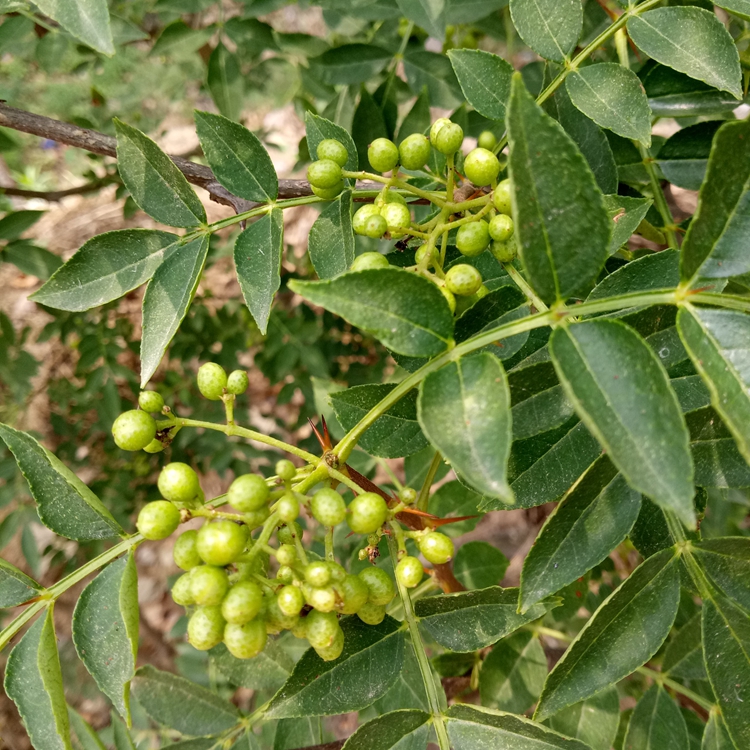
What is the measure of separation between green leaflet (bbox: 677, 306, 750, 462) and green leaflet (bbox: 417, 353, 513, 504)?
11.7 inches

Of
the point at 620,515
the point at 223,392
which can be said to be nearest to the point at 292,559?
the point at 223,392

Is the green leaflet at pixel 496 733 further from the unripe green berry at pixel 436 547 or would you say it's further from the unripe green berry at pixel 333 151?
the unripe green berry at pixel 333 151

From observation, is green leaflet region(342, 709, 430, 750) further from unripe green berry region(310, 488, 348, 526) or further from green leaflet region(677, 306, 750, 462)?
green leaflet region(677, 306, 750, 462)

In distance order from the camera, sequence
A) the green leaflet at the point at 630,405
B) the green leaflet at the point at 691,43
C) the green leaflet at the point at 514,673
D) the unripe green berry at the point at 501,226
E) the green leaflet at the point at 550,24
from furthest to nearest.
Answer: the green leaflet at the point at 514,673
the green leaflet at the point at 550,24
the green leaflet at the point at 691,43
the unripe green berry at the point at 501,226
the green leaflet at the point at 630,405

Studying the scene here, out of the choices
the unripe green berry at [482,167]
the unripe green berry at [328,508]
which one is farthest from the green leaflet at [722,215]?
the unripe green berry at [328,508]

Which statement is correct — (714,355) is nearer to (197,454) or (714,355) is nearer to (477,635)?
(477,635)

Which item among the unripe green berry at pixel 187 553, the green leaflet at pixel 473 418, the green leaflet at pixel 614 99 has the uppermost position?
the green leaflet at pixel 614 99

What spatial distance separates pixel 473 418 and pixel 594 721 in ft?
4.70

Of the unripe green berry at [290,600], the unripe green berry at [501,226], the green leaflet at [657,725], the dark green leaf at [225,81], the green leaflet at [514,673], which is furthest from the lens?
the dark green leaf at [225,81]

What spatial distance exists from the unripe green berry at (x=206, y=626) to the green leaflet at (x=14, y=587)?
572mm

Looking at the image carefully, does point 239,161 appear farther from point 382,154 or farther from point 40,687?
point 40,687

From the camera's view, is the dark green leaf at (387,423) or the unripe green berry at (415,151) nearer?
the dark green leaf at (387,423)

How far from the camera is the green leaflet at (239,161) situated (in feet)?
4.86

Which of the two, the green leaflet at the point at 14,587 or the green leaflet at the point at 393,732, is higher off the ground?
the green leaflet at the point at 14,587
